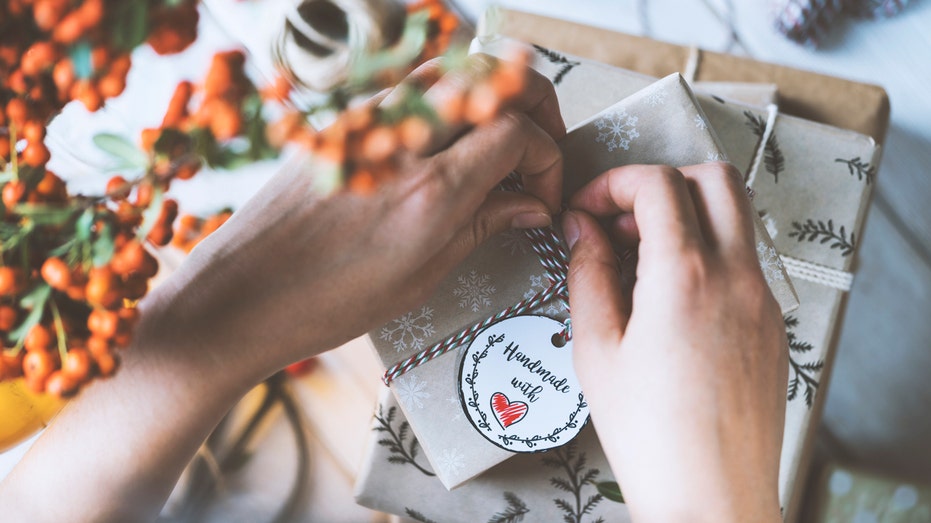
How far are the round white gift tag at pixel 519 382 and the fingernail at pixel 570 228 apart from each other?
0.07 meters

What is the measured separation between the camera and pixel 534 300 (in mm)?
617

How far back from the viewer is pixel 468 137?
0.52 meters

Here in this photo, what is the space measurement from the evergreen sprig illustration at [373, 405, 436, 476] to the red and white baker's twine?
0.11 m

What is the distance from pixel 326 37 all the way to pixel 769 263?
557mm

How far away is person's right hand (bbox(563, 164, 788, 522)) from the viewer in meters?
0.50

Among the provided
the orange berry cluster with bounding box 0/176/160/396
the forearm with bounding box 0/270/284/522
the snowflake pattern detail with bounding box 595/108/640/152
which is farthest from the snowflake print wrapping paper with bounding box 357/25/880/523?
the orange berry cluster with bounding box 0/176/160/396

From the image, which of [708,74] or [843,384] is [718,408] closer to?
[708,74]

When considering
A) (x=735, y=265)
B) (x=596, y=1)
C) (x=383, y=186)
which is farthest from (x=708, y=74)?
(x=383, y=186)

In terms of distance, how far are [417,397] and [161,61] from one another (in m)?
0.64

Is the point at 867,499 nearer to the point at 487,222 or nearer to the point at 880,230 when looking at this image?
the point at 880,230

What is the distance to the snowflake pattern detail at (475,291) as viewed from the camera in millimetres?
624

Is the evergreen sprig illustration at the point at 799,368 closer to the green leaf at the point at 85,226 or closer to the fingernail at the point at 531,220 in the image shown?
the fingernail at the point at 531,220

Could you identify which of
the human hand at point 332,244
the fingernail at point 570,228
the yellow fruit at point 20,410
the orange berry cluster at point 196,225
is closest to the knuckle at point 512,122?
the human hand at point 332,244

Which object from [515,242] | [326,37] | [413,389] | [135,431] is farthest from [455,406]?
[326,37]
